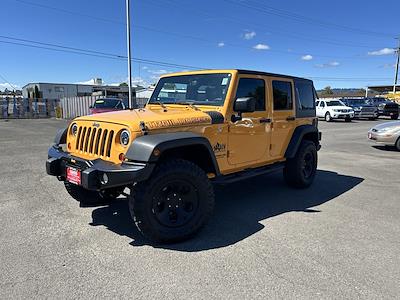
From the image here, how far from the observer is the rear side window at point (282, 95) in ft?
17.7

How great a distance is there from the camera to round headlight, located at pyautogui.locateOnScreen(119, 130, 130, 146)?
3592mm

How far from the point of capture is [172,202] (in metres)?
3.79

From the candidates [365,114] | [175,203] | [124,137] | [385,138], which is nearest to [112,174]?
[124,137]

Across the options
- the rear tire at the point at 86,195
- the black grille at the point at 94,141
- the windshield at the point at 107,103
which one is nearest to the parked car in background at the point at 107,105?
the windshield at the point at 107,103

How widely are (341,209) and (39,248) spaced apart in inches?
162

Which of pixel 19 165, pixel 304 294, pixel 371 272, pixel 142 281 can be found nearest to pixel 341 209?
pixel 371 272

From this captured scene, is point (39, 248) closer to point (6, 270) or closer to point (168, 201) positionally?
point (6, 270)

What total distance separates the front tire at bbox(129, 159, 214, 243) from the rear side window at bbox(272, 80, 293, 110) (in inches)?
88.2

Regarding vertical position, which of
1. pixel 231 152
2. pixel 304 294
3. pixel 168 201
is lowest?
pixel 304 294

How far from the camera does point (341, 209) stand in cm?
497

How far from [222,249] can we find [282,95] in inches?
119

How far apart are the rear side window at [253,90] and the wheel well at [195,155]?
1008 mm

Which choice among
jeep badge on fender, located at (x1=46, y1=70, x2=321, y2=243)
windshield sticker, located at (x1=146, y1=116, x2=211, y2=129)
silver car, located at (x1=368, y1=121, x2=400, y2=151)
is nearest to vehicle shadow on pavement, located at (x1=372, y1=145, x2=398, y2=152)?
silver car, located at (x1=368, y1=121, x2=400, y2=151)

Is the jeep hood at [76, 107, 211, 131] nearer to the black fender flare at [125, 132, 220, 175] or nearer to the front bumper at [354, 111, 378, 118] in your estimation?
the black fender flare at [125, 132, 220, 175]
